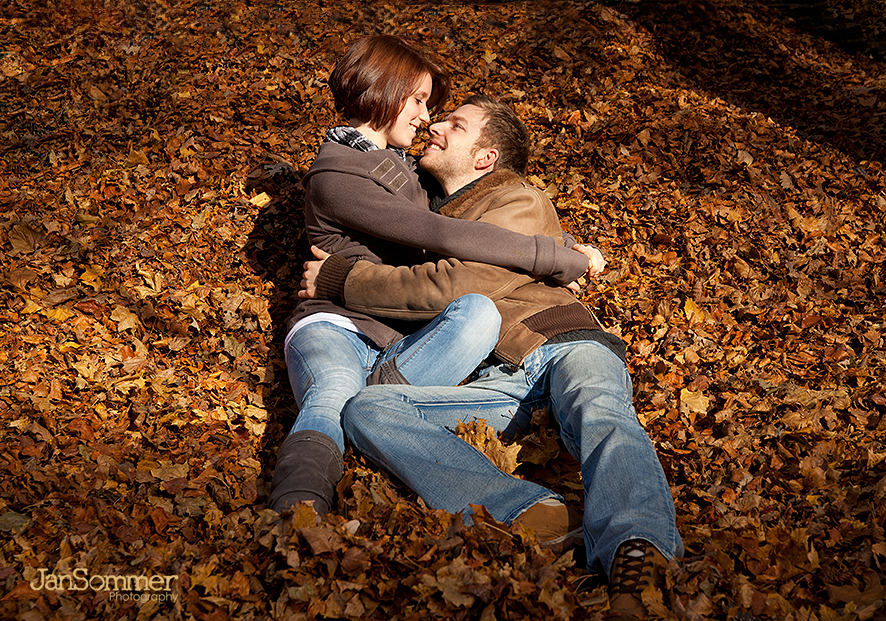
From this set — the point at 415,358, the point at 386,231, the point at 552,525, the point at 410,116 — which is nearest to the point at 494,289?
the point at 415,358

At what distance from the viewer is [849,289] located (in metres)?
4.90

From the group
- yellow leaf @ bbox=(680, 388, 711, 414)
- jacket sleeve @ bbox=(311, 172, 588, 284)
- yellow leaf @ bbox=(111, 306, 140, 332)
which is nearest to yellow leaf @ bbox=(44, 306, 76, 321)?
yellow leaf @ bbox=(111, 306, 140, 332)

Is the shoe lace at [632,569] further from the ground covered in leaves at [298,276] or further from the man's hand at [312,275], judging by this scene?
the man's hand at [312,275]

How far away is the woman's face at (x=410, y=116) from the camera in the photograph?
14.6 ft

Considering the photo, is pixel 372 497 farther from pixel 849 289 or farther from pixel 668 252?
pixel 849 289

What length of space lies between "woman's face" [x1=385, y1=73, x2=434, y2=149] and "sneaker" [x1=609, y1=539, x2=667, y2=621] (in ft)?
10.1

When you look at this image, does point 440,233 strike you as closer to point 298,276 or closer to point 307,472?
point 307,472

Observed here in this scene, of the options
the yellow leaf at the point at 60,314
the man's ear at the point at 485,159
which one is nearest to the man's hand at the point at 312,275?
the man's ear at the point at 485,159

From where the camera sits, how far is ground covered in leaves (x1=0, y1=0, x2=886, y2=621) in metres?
2.65

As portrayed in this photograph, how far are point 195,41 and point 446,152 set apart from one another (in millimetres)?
4308

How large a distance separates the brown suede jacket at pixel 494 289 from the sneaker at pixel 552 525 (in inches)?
40.5

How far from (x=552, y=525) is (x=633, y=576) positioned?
48 cm

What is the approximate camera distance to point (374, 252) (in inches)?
165

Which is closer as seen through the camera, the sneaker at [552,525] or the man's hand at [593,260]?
the sneaker at [552,525]
